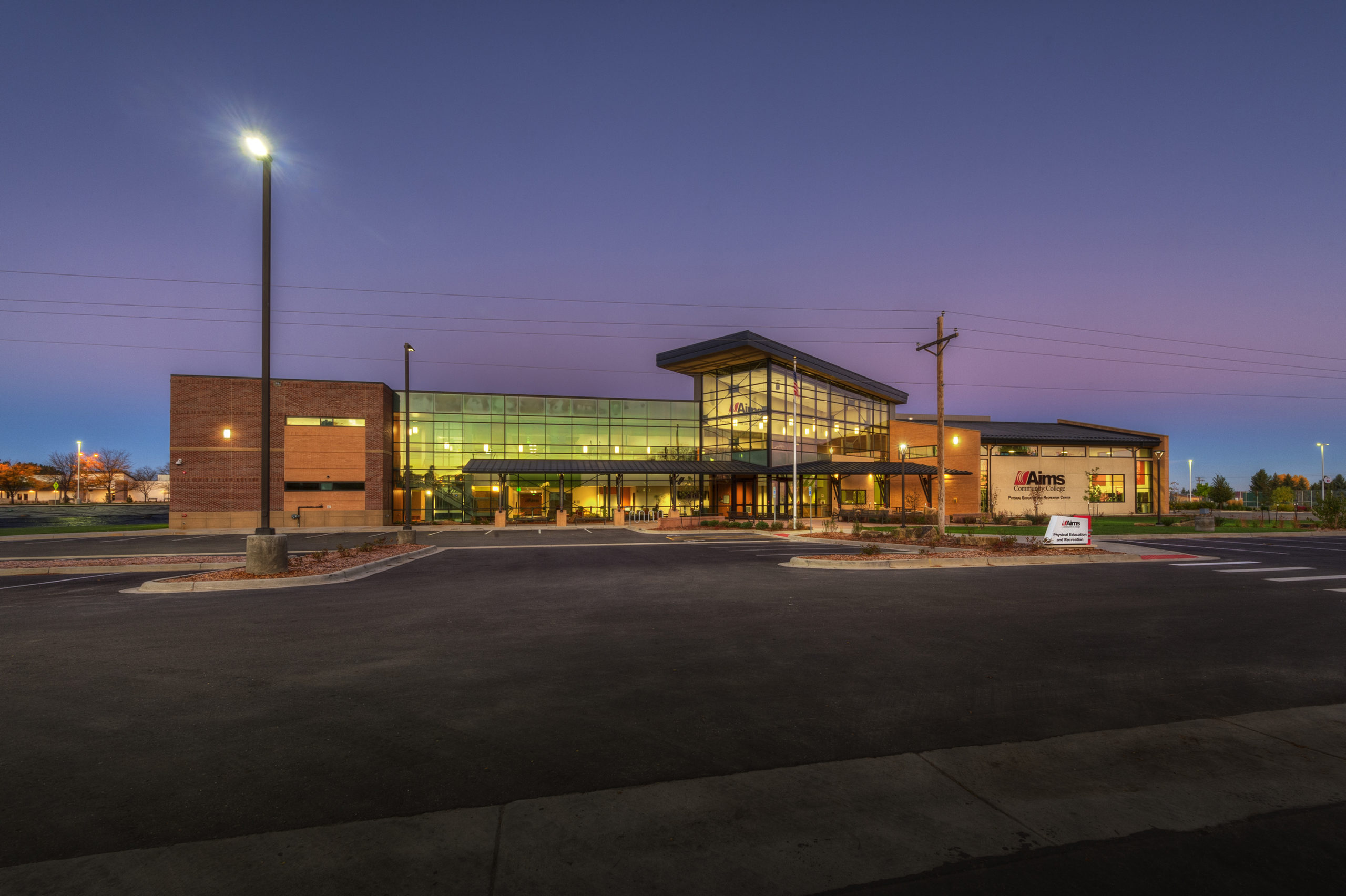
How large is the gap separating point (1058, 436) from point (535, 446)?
1619 inches

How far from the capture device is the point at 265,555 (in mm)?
13703

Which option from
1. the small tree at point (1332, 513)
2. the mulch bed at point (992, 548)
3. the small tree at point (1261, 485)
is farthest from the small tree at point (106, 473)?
the small tree at point (1261, 485)

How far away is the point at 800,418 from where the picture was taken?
143 feet

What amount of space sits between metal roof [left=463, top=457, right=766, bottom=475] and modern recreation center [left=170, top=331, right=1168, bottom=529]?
0.17m

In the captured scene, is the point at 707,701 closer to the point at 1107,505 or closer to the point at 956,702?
→ the point at 956,702

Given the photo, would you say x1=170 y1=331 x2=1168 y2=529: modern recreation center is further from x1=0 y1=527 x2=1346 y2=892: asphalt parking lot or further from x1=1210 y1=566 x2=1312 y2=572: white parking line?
x1=0 y1=527 x2=1346 y2=892: asphalt parking lot

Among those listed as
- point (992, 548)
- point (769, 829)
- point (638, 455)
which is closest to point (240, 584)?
point (769, 829)

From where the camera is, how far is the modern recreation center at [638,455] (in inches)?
1556

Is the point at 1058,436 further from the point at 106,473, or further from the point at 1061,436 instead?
the point at 106,473

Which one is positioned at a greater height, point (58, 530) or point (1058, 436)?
point (1058, 436)

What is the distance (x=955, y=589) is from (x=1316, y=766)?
26.7 feet

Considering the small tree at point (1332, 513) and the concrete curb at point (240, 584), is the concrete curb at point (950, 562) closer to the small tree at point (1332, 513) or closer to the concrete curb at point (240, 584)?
the concrete curb at point (240, 584)

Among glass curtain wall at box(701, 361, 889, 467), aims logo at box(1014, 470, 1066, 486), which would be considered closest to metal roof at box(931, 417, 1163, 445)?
aims logo at box(1014, 470, 1066, 486)

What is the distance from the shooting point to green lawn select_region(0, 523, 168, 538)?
31.1 metres
